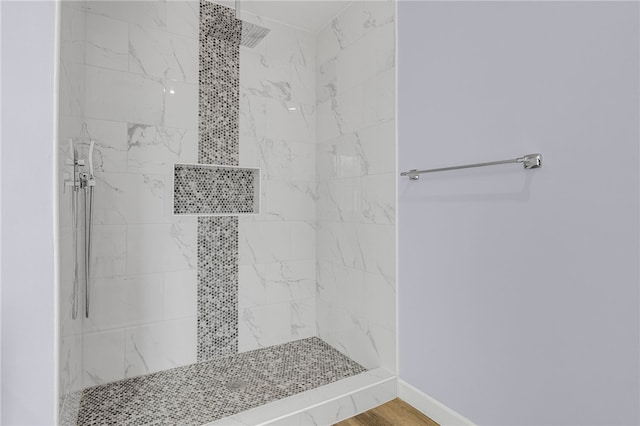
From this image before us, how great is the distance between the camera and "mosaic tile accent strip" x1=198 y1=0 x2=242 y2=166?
7.37ft

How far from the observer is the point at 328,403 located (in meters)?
1.70

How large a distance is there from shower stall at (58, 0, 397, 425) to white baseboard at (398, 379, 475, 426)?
127 millimetres

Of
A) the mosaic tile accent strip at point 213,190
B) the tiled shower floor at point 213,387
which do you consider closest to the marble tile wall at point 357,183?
the tiled shower floor at point 213,387

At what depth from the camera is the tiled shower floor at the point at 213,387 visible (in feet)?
5.51

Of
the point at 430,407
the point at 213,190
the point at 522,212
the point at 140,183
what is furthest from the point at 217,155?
the point at 430,407

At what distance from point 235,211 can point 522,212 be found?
1796 millimetres

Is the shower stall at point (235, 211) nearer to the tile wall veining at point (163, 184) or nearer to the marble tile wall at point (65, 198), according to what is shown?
the tile wall veining at point (163, 184)

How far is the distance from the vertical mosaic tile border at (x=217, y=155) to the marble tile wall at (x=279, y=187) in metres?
0.06

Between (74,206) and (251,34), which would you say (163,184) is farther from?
(251,34)

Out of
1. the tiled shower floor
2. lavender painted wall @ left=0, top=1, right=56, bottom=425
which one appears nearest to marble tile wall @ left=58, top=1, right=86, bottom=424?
lavender painted wall @ left=0, top=1, right=56, bottom=425

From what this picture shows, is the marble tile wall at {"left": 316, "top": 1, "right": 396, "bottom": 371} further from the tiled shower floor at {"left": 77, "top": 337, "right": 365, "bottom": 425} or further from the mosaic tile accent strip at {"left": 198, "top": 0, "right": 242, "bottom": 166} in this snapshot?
the mosaic tile accent strip at {"left": 198, "top": 0, "right": 242, "bottom": 166}

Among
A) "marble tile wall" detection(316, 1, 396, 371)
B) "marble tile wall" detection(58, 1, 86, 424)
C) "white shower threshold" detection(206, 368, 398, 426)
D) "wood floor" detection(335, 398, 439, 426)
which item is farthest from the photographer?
"marble tile wall" detection(316, 1, 396, 371)

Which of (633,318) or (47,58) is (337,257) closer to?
(633,318)

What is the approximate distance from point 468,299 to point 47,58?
178cm
